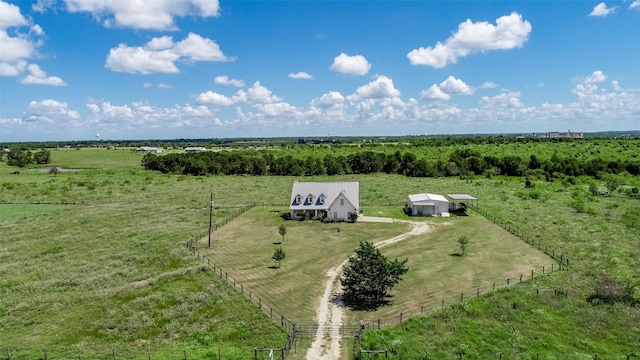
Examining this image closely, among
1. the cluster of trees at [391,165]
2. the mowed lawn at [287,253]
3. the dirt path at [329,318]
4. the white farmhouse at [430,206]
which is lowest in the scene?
the dirt path at [329,318]

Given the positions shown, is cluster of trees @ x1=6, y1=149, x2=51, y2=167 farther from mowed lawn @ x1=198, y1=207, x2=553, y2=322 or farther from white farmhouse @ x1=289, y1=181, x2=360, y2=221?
white farmhouse @ x1=289, y1=181, x2=360, y2=221

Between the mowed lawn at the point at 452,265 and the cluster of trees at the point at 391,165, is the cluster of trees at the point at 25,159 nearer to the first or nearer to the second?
the cluster of trees at the point at 391,165

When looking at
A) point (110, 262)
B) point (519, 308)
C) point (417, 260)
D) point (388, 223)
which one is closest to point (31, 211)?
point (110, 262)

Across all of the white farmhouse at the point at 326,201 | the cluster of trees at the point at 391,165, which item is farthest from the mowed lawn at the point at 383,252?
the cluster of trees at the point at 391,165

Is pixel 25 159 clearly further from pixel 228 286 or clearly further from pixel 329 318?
pixel 329 318

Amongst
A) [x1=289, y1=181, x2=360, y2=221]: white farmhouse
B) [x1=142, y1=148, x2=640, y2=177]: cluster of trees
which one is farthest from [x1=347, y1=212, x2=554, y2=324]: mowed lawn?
[x1=142, y1=148, x2=640, y2=177]: cluster of trees

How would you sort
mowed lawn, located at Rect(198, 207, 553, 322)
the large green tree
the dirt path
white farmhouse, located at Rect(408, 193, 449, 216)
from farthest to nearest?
white farmhouse, located at Rect(408, 193, 449, 216), mowed lawn, located at Rect(198, 207, 553, 322), the large green tree, the dirt path
